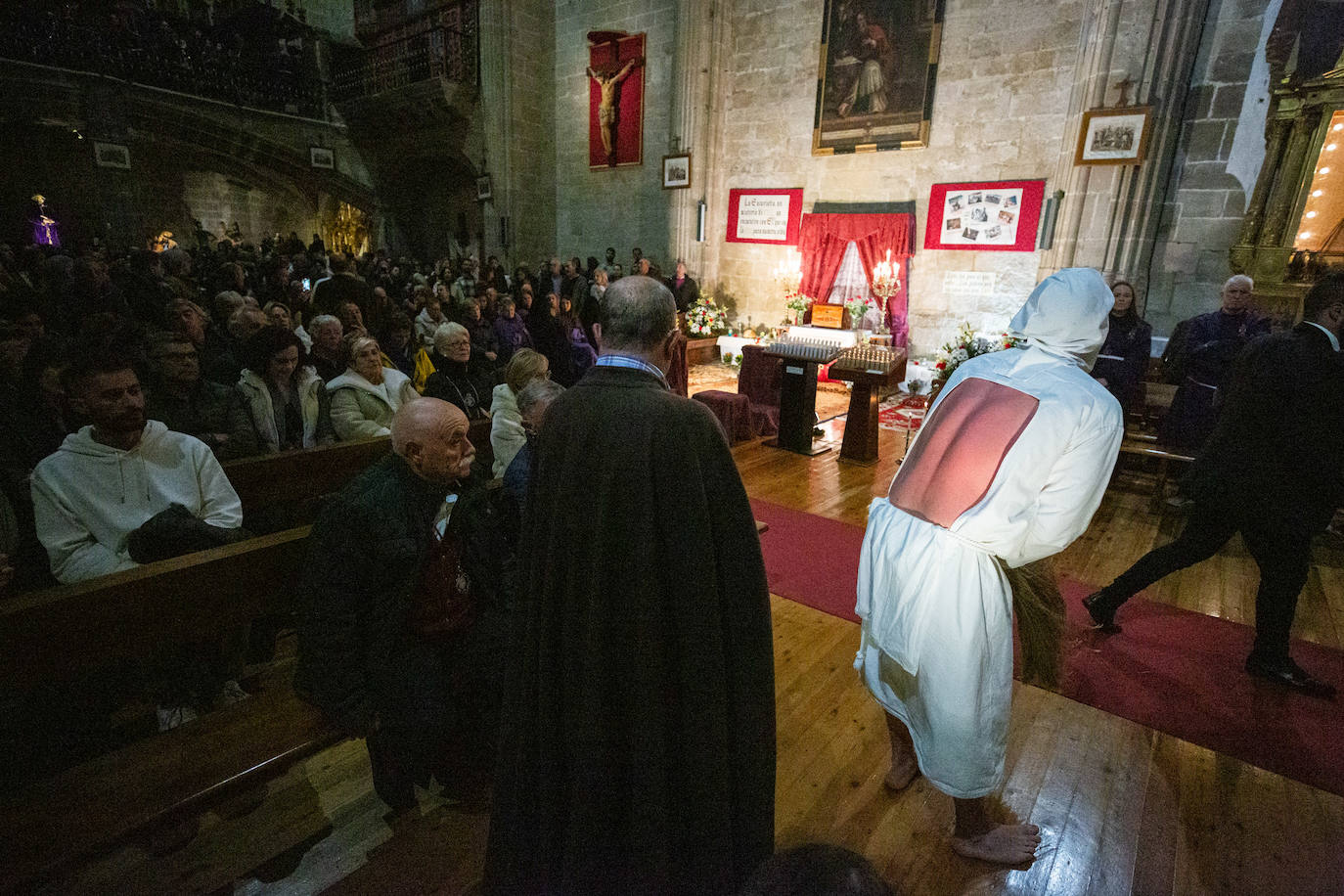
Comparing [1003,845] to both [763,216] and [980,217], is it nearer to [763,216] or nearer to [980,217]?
[980,217]

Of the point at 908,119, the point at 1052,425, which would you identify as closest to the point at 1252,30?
the point at 908,119

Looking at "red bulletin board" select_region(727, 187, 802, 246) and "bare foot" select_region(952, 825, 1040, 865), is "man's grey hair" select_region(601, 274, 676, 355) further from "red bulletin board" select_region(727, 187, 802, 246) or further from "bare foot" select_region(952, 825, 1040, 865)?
→ "red bulletin board" select_region(727, 187, 802, 246)

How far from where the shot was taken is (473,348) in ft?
18.0

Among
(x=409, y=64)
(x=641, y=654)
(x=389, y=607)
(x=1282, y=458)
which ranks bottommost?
(x=389, y=607)

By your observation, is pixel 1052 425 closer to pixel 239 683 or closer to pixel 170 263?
pixel 239 683

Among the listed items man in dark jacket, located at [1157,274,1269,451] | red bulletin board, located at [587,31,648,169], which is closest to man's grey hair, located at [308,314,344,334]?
man in dark jacket, located at [1157,274,1269,451]

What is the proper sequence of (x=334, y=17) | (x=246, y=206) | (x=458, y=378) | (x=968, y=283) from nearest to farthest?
(x=458, y=378)
(x=968, y=283)
(x=246, y=206)
(x=334, y=17)

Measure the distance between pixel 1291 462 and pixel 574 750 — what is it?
2994 mm

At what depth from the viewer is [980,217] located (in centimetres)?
874

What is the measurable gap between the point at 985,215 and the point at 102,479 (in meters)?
9.69

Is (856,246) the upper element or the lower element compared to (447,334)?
upper

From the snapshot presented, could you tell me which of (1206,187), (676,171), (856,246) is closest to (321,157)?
(676,171)

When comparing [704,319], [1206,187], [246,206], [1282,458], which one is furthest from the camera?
[246,206]

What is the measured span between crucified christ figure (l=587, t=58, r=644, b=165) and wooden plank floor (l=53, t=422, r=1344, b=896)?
40.7 ft
